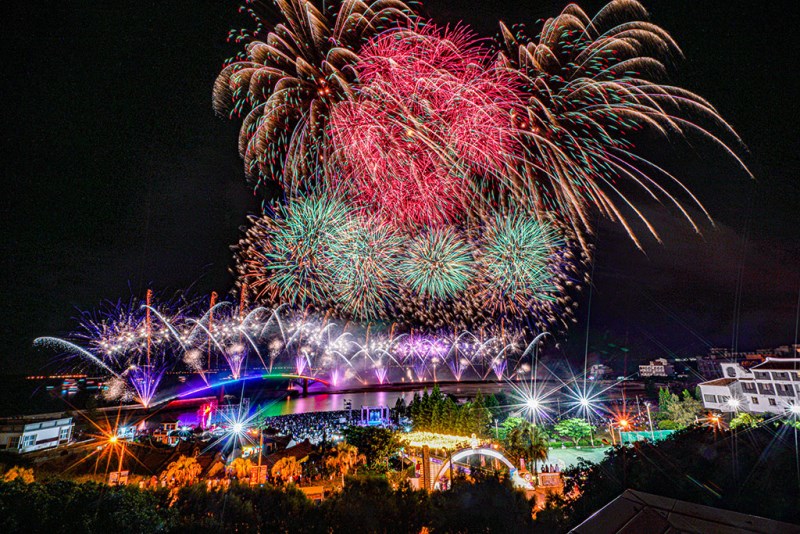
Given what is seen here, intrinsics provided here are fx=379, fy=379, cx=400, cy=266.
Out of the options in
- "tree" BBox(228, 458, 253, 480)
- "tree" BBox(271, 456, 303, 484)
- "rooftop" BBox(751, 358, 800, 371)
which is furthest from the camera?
"rooftop" BBox(751, 358, 800, 371)

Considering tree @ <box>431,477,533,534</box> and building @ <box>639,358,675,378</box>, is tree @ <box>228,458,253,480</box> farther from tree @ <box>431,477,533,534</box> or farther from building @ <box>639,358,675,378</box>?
building @ <box>639,358,675,378</box>

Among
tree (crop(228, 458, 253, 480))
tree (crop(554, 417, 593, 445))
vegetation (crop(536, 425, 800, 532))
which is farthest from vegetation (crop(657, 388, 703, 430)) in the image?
tree (crop(228, 458, 253, 480))

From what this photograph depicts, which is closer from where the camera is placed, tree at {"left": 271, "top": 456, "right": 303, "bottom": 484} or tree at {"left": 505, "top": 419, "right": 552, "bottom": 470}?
tree at {"left": 271, "top": 456, "right": 303, "bottom": 484}

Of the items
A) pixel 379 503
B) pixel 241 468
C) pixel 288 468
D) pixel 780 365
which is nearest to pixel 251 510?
pixel 379 503

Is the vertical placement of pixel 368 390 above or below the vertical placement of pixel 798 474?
above

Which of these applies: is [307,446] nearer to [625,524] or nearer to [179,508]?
[179,508]

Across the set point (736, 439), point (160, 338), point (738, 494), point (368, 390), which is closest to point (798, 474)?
point (738, 494)

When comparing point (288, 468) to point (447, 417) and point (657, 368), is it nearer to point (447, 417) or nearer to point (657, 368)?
point (447, 417)
